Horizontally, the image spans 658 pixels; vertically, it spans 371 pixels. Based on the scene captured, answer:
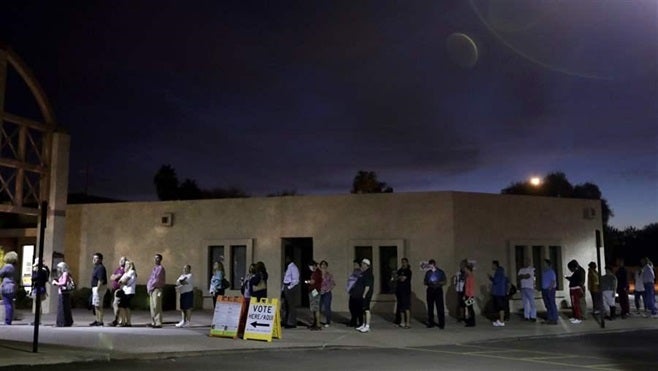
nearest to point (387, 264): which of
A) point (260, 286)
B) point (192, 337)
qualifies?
point (260, 286)

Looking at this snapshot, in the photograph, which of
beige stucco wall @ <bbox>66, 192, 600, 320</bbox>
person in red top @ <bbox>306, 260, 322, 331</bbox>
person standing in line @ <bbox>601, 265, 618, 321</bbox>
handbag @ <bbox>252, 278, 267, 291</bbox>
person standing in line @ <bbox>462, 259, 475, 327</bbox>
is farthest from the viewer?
beige stucco wall @ <bbox>66, 192, 600, 320</bbox>

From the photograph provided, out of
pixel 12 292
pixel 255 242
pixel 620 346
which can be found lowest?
pixel 620 346

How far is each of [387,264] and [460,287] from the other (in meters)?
3.24

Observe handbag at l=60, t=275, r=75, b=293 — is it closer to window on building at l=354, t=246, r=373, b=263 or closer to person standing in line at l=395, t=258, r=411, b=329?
person standing in line at l=395, t=258, r=411, b=329

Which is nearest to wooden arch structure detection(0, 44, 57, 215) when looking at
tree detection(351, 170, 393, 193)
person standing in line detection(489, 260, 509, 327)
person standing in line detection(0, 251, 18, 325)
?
person standing in line detection(0, 251, 18, 325)

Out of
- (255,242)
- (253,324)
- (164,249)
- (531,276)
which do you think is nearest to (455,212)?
(531,276)

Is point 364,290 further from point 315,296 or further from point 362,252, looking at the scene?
point 362,252

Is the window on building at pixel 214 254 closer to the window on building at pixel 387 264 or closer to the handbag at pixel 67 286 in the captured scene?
the window on building at pixel 387 264

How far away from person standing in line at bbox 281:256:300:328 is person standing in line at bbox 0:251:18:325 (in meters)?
6.45

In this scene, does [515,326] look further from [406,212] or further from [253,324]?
[253,324]

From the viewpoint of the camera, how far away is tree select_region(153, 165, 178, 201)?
2339 inches

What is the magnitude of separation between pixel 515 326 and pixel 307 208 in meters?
7.26

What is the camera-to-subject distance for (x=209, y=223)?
22.4 m

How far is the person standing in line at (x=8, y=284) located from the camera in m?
16.0
